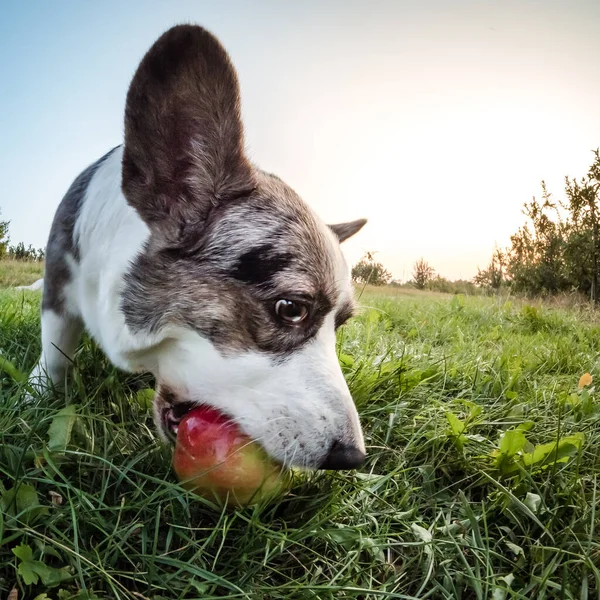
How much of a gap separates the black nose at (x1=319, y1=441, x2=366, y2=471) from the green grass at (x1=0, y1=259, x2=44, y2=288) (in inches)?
181

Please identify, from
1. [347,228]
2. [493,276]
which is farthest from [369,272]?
[493,276]

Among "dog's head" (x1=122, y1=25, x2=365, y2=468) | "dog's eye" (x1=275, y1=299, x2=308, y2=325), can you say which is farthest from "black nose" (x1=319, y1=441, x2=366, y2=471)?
"dog's eye" (x1=275, y1=299, x2=308, y2=325)

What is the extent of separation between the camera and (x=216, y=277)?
1675 mm

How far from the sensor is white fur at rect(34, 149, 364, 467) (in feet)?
4.93

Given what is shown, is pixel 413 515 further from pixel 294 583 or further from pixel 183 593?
pixel 183 593

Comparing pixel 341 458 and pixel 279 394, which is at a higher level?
pixel 279 394

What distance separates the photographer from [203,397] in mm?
1631

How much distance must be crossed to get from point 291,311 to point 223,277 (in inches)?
9.2

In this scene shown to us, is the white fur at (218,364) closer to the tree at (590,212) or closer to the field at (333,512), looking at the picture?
the field at (333,512)

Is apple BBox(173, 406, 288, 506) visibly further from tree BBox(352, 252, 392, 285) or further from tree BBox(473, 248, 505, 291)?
tree BBox(473, 248, 505, 291)

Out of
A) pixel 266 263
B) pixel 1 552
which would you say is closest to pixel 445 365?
pixel 266 263

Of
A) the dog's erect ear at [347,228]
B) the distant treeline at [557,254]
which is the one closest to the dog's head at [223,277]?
the dog's erect ear at [347,228]

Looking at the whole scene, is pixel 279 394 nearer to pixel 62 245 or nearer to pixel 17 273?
pixel 62 245

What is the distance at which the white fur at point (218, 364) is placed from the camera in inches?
59.2
